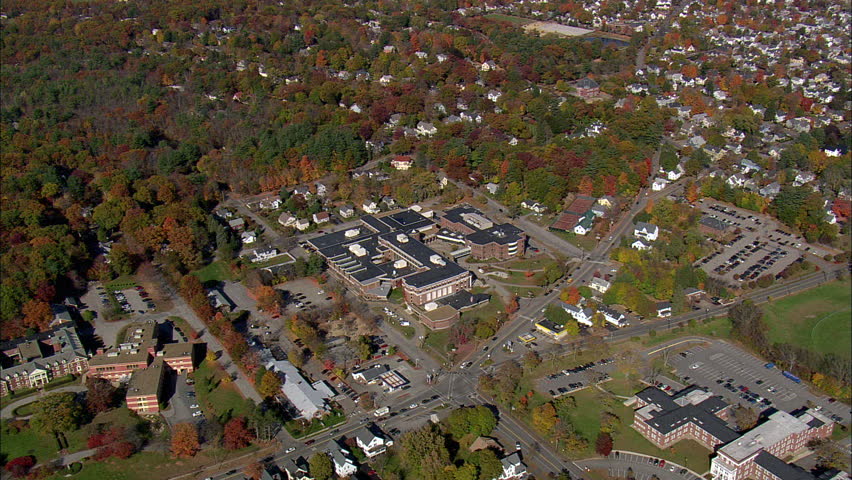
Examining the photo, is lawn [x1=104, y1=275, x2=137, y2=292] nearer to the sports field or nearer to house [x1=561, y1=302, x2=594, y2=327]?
house [x1=561, y1=302, x2=594, y2=327]

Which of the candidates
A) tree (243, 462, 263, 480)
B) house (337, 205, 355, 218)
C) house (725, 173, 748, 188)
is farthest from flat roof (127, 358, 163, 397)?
house (725, 173, 748, 188)

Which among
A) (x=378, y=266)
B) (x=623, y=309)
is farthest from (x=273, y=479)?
(x=623, y=309)

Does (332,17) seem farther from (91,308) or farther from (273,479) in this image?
(273,479)

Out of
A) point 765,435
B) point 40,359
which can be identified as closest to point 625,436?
point 765,435

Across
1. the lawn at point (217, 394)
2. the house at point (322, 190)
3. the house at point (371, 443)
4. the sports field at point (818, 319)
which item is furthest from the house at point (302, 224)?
the sports field at point (818, 319)

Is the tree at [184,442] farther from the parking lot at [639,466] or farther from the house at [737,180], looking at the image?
the house at [737,180]
